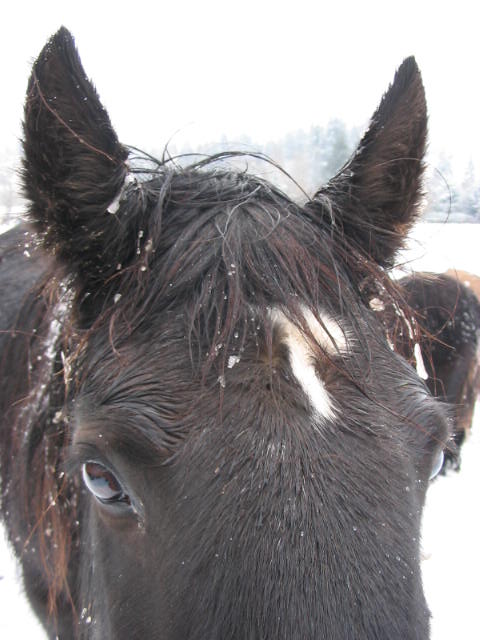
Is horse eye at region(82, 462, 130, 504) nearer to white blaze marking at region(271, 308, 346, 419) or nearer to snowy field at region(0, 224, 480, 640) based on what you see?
white blaze marking at region(271, 308, 346, 419)

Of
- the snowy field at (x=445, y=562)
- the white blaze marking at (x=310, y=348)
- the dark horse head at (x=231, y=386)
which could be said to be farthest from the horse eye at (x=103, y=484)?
the snowy field at (x=445, y=562)

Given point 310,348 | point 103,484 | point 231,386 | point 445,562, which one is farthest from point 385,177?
point 445,562

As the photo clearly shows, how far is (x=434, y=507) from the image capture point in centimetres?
636

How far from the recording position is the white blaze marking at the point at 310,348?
1357 mm

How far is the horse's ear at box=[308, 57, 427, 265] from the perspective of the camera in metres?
1.89

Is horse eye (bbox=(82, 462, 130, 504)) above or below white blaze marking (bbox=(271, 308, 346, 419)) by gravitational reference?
below

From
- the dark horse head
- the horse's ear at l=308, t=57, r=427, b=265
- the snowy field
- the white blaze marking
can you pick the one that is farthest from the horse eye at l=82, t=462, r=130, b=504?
the snowy field

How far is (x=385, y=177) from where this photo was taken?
1953 millimetres

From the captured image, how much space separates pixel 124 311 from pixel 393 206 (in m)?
1.19

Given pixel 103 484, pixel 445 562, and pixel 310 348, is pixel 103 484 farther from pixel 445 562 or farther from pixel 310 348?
pixel 445 562

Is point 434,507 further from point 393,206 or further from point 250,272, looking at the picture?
point 250,272

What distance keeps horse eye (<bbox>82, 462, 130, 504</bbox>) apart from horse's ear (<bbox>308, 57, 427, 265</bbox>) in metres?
1.23

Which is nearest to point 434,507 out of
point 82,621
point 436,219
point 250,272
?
point 436,219

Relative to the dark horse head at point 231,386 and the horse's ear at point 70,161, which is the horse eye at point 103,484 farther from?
the horse's ear at point 70,161
